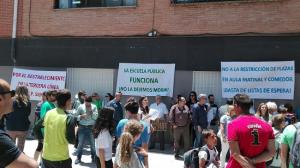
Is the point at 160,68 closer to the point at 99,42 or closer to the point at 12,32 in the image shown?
the point at 99,42

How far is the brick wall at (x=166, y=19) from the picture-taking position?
46.3 feet

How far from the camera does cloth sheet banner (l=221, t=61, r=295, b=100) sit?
43.8 feet

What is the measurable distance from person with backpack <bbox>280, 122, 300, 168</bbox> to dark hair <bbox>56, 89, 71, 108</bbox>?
2.90 metres

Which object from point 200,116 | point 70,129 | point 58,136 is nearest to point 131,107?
point 70,129

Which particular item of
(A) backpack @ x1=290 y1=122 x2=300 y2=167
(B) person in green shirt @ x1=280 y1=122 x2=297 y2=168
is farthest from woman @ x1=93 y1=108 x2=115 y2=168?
(A) backpack @ x1=290 y1=122 x2=300 y2=167

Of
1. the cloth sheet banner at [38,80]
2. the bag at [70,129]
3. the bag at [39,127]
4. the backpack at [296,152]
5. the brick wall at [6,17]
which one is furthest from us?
the brick wall at [6,17]

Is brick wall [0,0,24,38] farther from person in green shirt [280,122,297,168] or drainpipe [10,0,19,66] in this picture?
person in green shirt [280,122,297,168]

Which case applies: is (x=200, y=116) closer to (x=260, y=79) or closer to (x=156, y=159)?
Answer: (x=156, y=159)

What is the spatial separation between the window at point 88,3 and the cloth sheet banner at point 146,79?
225cm

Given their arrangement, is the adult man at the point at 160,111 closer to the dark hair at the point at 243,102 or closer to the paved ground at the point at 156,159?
the paved ground at the point at 156,159

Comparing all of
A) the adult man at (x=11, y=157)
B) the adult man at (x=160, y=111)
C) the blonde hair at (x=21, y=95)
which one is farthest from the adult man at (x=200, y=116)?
the adult man at (x=11, y=157)

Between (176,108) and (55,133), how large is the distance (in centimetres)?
737

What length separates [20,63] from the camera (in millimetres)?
18609

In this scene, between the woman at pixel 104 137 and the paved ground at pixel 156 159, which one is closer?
the woman at pixel 104 137
